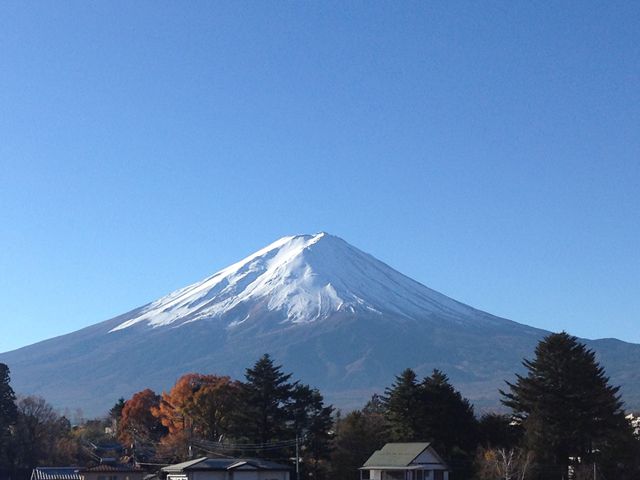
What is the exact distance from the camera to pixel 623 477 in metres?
60.9

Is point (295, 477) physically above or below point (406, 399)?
below

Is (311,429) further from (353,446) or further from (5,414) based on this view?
(5,414)

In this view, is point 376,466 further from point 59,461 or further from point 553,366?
point 59,461

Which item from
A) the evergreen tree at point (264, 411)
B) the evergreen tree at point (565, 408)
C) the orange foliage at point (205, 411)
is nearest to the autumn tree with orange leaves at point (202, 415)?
the orange foliage at point (205, 411)

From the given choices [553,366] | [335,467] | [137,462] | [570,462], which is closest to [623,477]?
[570,462]

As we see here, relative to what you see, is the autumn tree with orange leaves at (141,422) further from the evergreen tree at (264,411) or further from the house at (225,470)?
the house at (225,470)

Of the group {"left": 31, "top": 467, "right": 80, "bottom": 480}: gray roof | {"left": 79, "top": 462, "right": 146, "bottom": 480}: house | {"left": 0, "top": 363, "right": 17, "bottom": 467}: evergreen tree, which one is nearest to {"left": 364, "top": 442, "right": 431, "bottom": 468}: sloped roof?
{"left": 79, "top": 462, "right": 146, "bottom": 480}: house

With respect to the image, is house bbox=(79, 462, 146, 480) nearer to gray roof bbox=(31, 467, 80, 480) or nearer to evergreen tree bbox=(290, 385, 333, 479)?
gray roof bbox=(31, 467, 80, 480)

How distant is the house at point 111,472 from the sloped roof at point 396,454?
13.4 m

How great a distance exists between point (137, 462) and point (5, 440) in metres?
9.63

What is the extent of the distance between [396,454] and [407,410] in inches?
196

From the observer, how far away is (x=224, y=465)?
207 feet

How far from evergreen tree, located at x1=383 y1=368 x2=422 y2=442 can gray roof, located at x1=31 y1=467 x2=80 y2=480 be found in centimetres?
1901

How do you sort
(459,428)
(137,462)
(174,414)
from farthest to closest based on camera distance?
(174,414) → (137,462) → (459,428)
